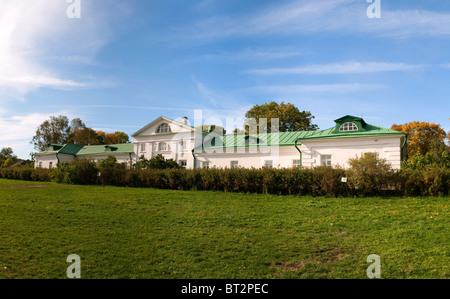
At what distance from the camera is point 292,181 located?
17688mm

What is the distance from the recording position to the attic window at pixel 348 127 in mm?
24922

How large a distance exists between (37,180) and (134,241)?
115 ft

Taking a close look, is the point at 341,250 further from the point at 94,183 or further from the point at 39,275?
the point at 94,183

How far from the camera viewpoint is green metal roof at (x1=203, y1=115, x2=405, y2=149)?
2433 cm

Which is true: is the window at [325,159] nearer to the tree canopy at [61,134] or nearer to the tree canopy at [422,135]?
the tree canopy at [422,135]

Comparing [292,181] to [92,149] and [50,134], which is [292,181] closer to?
[92,149]

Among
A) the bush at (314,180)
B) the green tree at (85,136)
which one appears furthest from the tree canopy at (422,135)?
the green tree at (85,136)

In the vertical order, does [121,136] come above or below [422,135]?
above

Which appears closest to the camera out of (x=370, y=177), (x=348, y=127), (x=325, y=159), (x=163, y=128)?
(x=370, y=177)

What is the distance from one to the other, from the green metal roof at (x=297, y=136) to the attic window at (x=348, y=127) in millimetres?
225

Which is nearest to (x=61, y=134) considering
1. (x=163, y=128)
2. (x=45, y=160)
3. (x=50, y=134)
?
(x=50, y=134)

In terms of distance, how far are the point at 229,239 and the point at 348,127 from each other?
1919cm
